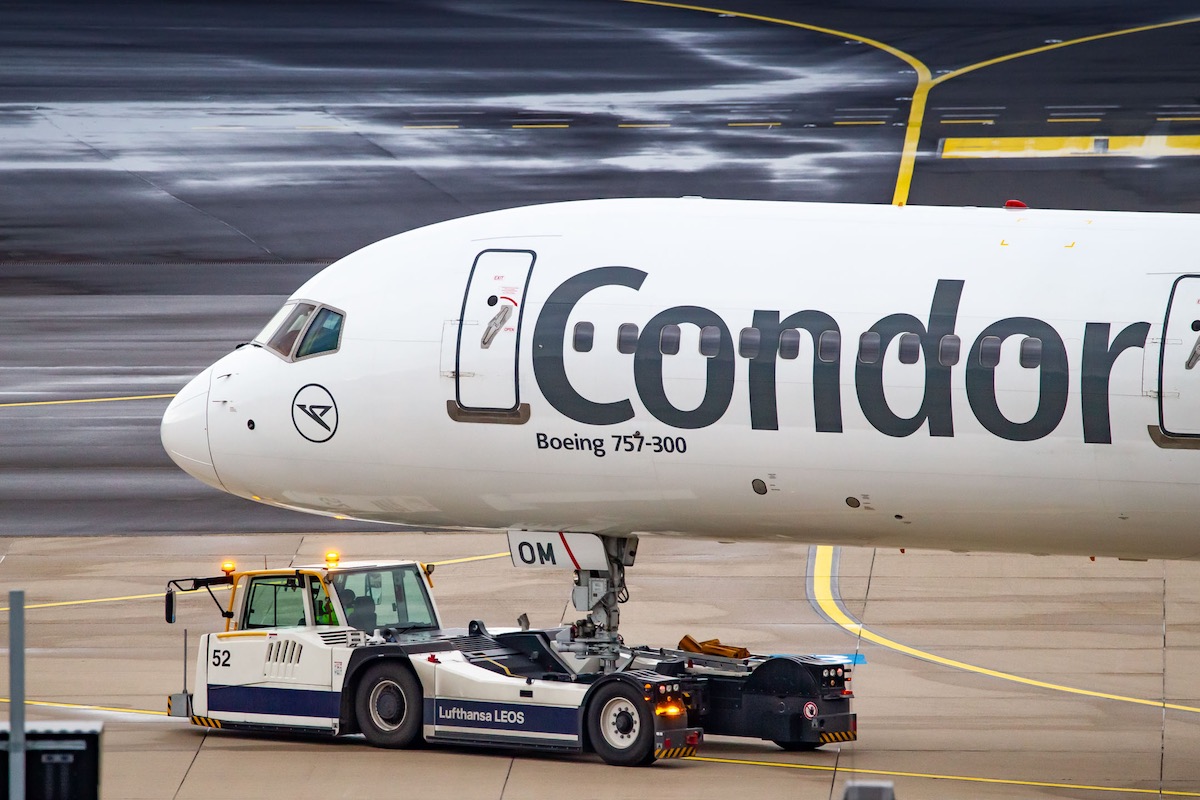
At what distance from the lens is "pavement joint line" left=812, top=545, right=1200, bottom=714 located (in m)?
26.0

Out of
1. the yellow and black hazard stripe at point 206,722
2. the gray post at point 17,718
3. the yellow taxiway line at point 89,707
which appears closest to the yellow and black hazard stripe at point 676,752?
the yellow and black hazard stripe at point 206,722

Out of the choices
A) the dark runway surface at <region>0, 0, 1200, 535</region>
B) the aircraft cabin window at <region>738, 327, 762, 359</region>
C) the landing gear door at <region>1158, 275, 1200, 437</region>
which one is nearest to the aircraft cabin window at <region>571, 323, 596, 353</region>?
the aircraft cabin window at <region>738, 327, 762, 359</region>

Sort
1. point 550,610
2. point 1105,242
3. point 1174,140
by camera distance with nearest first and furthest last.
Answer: point 1105,242 < point 550,610 < point 1174,140

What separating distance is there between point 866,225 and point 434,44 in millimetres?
50966

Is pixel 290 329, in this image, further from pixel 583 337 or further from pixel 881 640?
pixel 881 640

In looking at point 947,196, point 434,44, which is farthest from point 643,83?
point 947,196

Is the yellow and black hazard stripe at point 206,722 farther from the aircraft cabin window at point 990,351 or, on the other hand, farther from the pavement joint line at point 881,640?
the aircraft cabin window at point 990,351

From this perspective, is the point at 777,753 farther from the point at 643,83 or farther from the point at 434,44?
the point at 434,44

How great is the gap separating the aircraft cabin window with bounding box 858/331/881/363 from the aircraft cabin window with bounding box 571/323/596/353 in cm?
313

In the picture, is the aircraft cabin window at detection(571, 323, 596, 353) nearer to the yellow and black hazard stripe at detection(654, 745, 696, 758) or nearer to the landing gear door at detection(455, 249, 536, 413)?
the landing gear door at detection(455, 249, 536, 413)

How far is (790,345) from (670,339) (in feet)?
4.60

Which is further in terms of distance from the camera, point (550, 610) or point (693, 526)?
point (550, 610)

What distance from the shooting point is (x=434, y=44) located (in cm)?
7050

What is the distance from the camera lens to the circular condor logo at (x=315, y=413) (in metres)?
23.0
